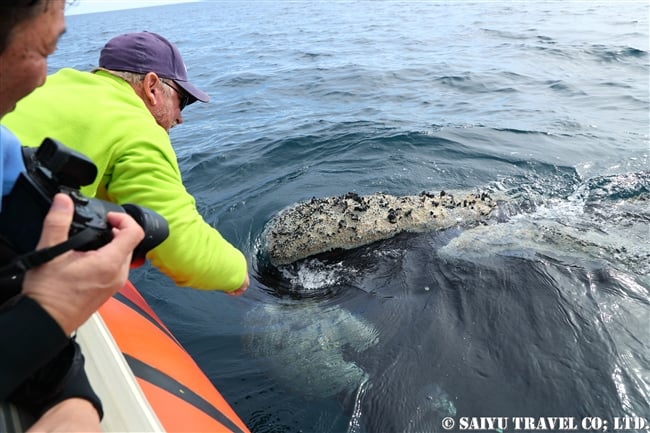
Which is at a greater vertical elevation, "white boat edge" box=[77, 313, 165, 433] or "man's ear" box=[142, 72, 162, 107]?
"man's ear" box=[142, 72, 162, 107]

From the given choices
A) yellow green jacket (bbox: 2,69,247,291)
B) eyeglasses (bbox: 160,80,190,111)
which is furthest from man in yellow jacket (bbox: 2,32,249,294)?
eyeglasses (bbox: 160,80,190,111)

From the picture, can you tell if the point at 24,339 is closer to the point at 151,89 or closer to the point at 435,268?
the point at 151,89

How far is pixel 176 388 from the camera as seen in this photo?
7.48 ft

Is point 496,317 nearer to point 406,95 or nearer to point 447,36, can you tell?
point 406,95

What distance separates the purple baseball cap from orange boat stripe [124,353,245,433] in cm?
147

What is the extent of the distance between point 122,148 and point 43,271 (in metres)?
0.94

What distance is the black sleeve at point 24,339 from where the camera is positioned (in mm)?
1180

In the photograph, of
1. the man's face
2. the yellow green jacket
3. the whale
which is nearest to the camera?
the man's face

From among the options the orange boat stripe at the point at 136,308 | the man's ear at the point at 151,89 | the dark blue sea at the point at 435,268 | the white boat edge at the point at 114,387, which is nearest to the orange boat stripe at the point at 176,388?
the white boat edge at the point at 114,387

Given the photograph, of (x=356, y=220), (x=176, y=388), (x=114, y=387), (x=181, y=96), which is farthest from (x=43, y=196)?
(x=356, y=220)

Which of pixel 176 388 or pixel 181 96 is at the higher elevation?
pixel 181 96

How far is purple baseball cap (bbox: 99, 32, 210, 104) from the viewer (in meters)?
2.55

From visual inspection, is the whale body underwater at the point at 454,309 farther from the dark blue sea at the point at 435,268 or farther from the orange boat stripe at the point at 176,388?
the orange boat stripe at the point at 176,388

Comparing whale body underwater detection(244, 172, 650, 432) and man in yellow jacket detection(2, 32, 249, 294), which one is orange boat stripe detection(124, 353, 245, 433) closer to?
man in yellow jacket detection(2, 32, 249, 294)
